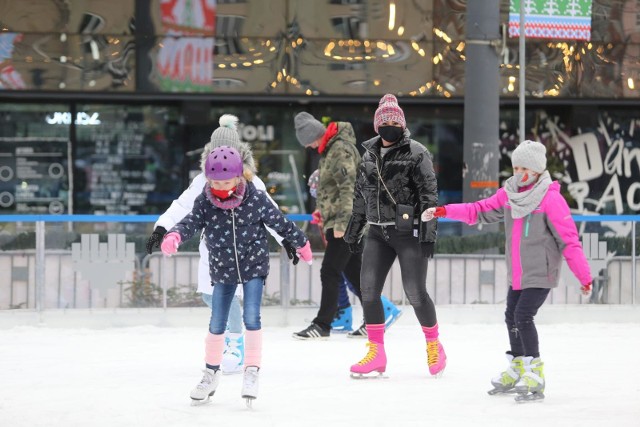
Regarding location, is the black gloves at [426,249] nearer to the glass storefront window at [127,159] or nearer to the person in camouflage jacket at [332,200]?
the person in camouflage jacket at [332,200]

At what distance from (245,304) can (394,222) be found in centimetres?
126

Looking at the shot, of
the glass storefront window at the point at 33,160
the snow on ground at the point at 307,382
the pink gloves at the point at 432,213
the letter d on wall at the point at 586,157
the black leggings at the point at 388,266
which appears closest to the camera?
the snow on ground at the point at 307,382

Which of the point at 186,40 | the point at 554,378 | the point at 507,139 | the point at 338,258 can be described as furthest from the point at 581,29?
the point at 554,378

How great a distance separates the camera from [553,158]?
1955 cm

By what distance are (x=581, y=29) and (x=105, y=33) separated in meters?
5.85

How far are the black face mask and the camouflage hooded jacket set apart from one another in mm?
1887

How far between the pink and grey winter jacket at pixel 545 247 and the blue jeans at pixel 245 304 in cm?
139

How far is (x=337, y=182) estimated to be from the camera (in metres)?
10.8

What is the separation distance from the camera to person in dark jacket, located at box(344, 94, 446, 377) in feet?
28.8

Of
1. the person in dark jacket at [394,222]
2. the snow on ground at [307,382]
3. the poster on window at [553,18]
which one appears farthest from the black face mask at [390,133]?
the poster on window at [553,18]

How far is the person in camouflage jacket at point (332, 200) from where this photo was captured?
10758mm

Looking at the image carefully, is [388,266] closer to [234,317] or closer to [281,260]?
[234,317]

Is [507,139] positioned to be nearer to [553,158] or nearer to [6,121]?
[553,158]

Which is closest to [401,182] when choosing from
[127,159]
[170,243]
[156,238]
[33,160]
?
[156,238]
